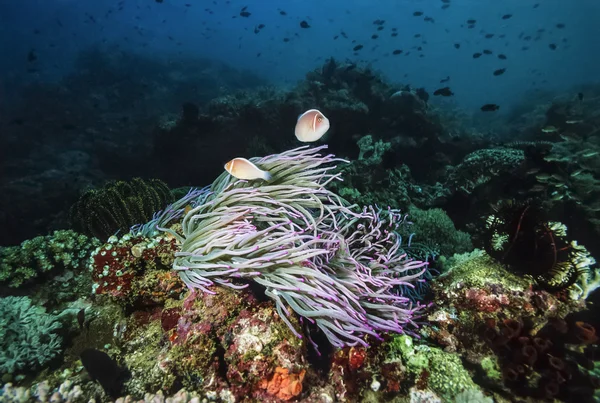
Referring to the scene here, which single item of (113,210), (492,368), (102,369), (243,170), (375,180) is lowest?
(492,368)

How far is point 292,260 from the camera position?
2199 mm

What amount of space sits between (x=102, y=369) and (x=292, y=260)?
1517 mm

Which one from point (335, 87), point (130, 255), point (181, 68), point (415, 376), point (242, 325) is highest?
point (181, 68)

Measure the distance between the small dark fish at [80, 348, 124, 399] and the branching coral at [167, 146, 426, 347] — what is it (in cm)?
73

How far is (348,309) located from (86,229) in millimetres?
3580

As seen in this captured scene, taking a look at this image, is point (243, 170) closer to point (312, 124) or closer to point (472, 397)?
point (312, 124)

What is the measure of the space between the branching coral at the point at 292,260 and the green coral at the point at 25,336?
1.30 meters

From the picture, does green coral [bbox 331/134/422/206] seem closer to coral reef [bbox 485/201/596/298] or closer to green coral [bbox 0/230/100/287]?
coral reef [bbox 485/201/596/298]

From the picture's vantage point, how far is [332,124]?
10.6 metres

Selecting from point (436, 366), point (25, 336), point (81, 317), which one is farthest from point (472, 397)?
point (25, 336)

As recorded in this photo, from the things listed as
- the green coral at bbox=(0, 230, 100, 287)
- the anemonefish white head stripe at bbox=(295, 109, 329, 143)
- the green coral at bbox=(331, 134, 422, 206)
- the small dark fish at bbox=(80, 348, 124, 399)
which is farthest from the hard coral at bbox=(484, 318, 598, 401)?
the green coral at bbox=(331, 134, 422, 206)

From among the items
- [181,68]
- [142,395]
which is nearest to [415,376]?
[142,395]

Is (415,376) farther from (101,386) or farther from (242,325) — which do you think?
(101,386)

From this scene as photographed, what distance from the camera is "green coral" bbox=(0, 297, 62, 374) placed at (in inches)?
93.5
